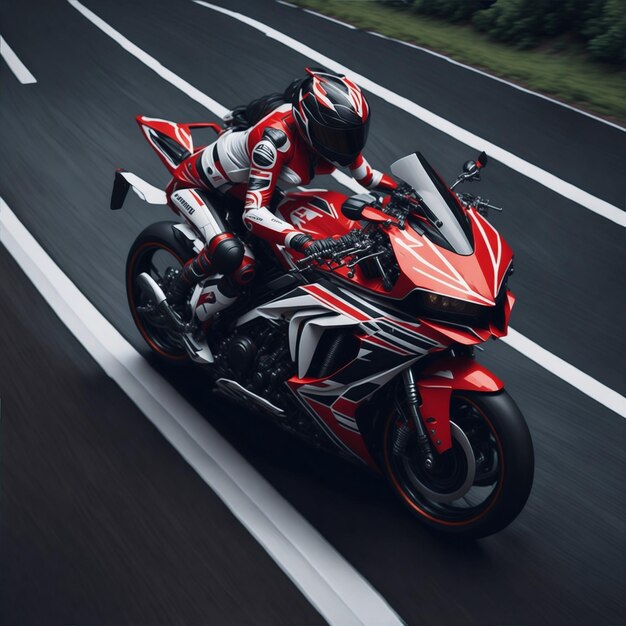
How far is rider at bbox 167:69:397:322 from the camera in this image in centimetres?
481

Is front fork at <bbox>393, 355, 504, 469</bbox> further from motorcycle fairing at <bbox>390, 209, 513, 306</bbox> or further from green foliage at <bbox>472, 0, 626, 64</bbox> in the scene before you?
green foliage at <bbox>472, 0, 626, 64</bbox>

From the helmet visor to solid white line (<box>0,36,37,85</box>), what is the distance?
6.99 m

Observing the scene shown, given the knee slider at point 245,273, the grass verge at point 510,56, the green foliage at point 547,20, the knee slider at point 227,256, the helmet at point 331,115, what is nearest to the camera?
the helmet at point 331,115

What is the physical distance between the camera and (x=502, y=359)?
21.0ft

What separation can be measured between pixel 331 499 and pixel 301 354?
87 centimetres

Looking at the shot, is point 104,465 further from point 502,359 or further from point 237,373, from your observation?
point 502,359

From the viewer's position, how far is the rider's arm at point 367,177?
215 inches

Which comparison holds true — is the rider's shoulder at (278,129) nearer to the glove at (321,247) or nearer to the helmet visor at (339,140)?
the helmet visor at (339,140)

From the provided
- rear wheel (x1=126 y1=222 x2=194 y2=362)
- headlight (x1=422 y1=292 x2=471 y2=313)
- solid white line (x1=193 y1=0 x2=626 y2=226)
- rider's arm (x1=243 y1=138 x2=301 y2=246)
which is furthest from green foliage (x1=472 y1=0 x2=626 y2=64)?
headlight (x1=422 y1=292 x2=471 y2=313)

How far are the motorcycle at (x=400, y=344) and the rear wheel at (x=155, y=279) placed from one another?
2.13ft

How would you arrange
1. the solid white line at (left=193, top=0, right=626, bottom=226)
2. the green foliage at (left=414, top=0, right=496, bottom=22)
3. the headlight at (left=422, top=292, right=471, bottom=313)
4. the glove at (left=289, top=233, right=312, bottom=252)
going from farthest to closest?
the green foliage at (left=414, top=0, right=496, bottom=22), the solid white line at (left=193, top=0, right=626, bottom=226), the glove at (left=289, top=233, right=312, bottom=252), the headlight at (left=422, top=292, right=471, bottom=313)

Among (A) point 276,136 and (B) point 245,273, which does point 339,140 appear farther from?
(B) point 245,273

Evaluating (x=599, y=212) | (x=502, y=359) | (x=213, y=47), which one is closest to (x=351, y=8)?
(x=213, y=47)

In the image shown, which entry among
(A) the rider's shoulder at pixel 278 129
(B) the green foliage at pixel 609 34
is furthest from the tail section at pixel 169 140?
(B) the green foliage at pixel 609 34
